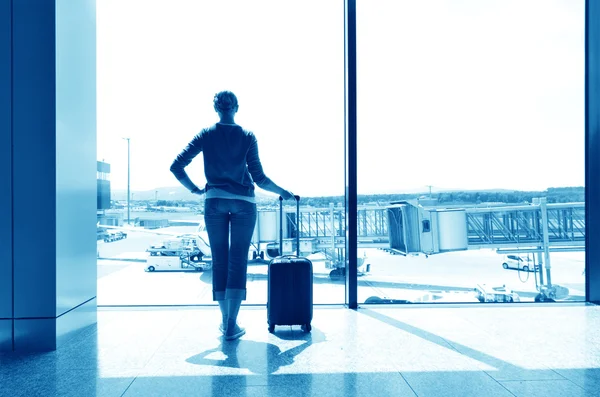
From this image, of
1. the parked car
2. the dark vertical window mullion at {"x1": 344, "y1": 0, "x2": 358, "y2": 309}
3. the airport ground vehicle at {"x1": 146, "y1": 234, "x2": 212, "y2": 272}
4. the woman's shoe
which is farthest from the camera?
the parked car

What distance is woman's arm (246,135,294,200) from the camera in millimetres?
2475

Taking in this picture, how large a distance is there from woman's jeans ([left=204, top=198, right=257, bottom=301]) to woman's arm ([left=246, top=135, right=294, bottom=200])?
0.54ft

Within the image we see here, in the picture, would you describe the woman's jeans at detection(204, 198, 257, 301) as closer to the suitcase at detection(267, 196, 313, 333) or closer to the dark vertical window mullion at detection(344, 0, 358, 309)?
the suitcase at detection(267, 196, 313, 333)

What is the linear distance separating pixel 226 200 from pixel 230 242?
259 mm

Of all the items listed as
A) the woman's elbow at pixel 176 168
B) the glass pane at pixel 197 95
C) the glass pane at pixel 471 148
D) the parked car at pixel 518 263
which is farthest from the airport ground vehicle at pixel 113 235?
the parked car at pixel 518 263

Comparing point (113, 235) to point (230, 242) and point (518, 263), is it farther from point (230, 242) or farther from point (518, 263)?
point (518, 263)

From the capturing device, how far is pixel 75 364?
1969 millimetres

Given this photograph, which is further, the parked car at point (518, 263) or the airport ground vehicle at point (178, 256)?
the parked car at point (518, 263)

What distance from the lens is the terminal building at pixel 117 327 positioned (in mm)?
1740

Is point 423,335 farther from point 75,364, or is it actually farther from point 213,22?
point 213,22

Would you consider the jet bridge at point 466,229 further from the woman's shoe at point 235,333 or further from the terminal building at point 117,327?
the woman's shoe at point 235,333

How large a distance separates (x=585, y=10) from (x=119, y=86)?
148 inches

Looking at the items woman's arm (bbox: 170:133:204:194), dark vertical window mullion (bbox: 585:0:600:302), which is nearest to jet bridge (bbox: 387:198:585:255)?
dark vertical window mullion (bbox: 585:0:600:302)

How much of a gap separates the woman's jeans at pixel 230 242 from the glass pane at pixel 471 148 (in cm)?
112
